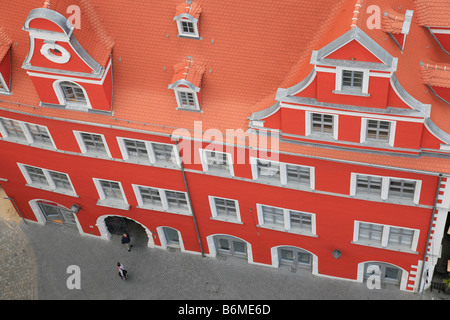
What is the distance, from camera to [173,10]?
3938cm

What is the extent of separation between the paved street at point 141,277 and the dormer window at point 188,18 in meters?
18.0

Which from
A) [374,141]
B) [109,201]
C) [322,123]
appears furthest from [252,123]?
[109,201]

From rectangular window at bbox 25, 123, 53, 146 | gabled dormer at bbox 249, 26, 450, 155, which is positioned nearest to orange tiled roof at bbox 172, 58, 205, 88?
gabled dormer at bbox 249, 26, 450, 155

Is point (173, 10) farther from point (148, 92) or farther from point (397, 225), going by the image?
point (397, 225)

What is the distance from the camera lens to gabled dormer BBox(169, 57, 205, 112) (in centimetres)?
3797

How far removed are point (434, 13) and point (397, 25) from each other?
15.6 ft

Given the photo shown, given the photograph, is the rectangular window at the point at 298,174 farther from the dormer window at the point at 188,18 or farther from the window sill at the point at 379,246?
the dormer window at the point at 188,18

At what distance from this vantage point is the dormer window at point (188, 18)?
38037mm

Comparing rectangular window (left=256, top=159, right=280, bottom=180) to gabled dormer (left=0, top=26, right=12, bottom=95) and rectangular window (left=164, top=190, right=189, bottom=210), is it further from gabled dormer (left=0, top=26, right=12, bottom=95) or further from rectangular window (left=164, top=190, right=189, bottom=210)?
gabled dormer (left=0, top=26, right=12, bottom=95)

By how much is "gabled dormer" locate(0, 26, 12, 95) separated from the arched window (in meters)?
3.94

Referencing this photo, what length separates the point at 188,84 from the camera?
3781 cm

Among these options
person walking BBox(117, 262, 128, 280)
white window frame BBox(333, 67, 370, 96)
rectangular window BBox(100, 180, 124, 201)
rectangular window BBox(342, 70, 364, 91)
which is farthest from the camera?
person walking BBox(117, 262, 128, 280)

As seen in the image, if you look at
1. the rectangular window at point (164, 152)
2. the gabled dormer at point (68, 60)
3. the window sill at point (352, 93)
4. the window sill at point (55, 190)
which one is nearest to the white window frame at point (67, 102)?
the gabled dormer at point (68, 60)

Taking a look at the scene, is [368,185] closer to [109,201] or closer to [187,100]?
[187,100]
